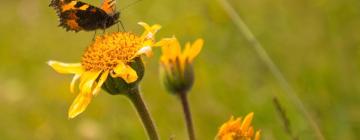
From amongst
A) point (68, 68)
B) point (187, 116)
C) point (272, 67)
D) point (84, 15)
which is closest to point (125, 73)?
point (68, 68)

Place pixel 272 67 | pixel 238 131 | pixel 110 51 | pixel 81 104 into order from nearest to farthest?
1. pixel 238 131
2. pixel 81 104
3. pixel 110 51
4. pixel 272 67

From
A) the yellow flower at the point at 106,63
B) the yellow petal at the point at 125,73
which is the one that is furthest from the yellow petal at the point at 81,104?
the yellow petal at the point at 125,73

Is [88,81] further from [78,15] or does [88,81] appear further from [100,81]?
[78,15]

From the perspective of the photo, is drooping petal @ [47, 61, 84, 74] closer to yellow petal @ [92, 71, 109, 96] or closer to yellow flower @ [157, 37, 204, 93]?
yellow petal @ [92, 71, 109, 96]

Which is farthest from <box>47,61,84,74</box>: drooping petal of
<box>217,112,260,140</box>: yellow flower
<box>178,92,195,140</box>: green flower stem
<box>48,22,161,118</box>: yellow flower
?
<box>217,112,260,140</box>: yellow flower

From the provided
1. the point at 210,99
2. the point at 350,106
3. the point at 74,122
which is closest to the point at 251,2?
the point at 210,99

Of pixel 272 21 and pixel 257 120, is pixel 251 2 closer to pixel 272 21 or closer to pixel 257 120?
pixel 272 21

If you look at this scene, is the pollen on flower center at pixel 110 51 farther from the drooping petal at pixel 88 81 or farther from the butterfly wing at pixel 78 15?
the butterfly wing at pixel 78 15
